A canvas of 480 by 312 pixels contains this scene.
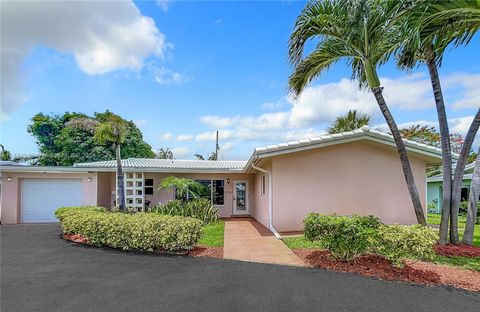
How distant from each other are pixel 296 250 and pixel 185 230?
10.4 feet

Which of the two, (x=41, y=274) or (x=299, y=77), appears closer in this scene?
(x=41, y=274)

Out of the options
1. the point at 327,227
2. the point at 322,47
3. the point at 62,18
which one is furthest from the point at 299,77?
the point at 62,18

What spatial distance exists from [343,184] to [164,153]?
33100 mm

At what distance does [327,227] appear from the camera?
22.5 ft

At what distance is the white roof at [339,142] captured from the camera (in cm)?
1088

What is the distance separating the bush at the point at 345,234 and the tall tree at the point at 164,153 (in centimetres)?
3663

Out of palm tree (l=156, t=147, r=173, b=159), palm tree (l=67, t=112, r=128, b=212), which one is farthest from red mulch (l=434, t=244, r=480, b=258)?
palm tree (l=156, t=147, r=173, b=159)

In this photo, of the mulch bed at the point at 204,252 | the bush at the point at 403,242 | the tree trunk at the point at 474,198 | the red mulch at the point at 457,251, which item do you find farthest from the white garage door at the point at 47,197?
the tree trunk at the point at 474,198

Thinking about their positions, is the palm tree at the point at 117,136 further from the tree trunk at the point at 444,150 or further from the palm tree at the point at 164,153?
the palm tree at the point at 164,153

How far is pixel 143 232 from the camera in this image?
8.23m

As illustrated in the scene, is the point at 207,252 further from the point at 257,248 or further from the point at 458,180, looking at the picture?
the point at 458,180

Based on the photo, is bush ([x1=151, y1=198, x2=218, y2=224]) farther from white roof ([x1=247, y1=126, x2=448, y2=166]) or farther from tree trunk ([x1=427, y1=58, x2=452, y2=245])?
tree trunk ([x1=427, y1=58, x2=452, y2=245])

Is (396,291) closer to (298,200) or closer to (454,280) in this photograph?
(454,280)

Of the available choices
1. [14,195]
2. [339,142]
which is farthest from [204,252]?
[14,195]
